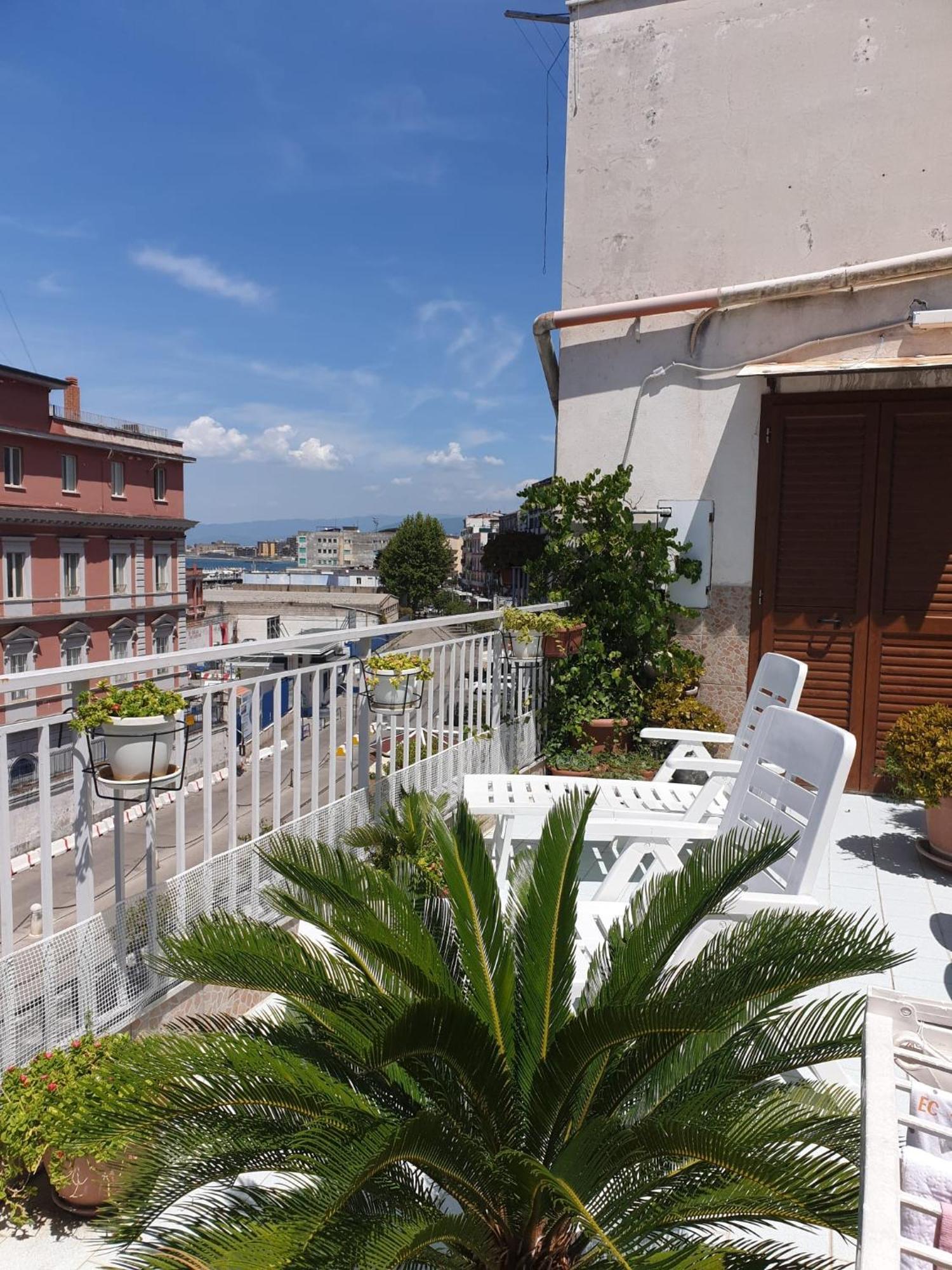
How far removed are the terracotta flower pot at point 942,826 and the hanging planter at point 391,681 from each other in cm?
273

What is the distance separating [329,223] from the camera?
30.7m

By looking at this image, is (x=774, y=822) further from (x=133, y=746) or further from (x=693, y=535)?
(x=693, y=535)

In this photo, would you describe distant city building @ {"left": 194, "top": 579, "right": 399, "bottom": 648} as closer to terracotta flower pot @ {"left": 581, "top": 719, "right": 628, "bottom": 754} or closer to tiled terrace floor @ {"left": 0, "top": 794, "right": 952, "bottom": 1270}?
terracotta flower pot @ {"left": 581, "top": 719, "right": 628, "bottom": 754}

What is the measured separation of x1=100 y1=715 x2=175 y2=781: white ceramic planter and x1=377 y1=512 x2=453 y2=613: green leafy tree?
5837 cm

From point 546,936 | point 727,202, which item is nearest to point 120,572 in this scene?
point 727,202

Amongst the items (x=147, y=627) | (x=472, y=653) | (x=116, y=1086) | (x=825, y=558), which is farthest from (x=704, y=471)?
(x=147, y=627)

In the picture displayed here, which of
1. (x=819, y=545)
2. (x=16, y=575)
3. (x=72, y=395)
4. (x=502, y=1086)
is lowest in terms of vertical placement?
(x=502, y=1086)

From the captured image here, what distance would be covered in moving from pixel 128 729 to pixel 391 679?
53.8 inches

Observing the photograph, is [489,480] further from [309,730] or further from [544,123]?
[309,730]

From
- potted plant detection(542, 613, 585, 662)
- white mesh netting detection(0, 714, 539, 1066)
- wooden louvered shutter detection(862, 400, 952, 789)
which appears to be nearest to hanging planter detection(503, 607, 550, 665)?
potted plant detection(542, 613, 585, 662)

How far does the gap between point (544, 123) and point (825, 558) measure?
165 inches

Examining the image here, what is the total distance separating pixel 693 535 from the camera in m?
5.71

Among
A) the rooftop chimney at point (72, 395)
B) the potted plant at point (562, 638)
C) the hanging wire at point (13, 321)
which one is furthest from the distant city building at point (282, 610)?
the potted plant at point (562, 638)

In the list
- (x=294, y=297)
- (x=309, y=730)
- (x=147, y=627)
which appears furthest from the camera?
(x=294, y=297)
